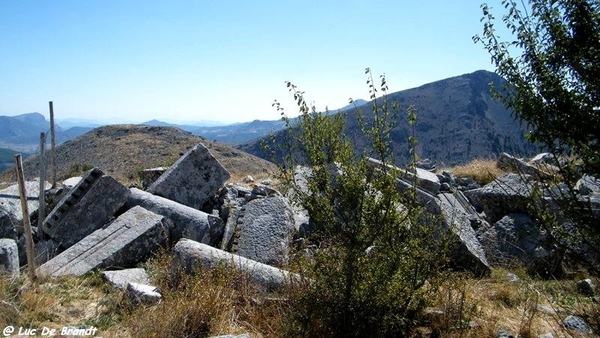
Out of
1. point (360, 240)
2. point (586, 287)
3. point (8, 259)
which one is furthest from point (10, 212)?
point (586, 287)

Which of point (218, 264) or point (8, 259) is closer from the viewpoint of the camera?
point (218, 264)

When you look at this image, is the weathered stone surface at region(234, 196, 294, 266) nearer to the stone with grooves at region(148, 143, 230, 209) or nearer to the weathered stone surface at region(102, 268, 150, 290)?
the weathered stone surface at region(102, 268, 150, 290)

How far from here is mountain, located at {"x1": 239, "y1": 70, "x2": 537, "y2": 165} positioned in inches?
4998

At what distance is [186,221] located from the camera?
7012 millimetres

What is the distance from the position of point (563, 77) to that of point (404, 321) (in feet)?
8.42

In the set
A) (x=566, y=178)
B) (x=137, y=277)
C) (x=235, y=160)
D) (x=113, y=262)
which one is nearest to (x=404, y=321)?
(x=566, y=178)

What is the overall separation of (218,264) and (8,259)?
2855 mm

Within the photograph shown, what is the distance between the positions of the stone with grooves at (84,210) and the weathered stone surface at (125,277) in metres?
1.92

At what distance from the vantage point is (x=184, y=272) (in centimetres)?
497

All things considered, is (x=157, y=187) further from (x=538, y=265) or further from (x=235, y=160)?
(x=235, y=160)

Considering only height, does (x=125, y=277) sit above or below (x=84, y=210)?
below

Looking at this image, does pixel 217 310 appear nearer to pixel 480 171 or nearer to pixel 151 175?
pixel 151 175

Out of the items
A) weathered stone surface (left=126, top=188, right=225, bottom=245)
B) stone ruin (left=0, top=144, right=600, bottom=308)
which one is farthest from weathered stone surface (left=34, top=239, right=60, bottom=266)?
weathered stone surface (left=126, top=188, right=225, bottom=245)

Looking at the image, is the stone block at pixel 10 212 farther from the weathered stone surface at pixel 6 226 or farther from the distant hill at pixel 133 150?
the distant hill at pixel 133 150
